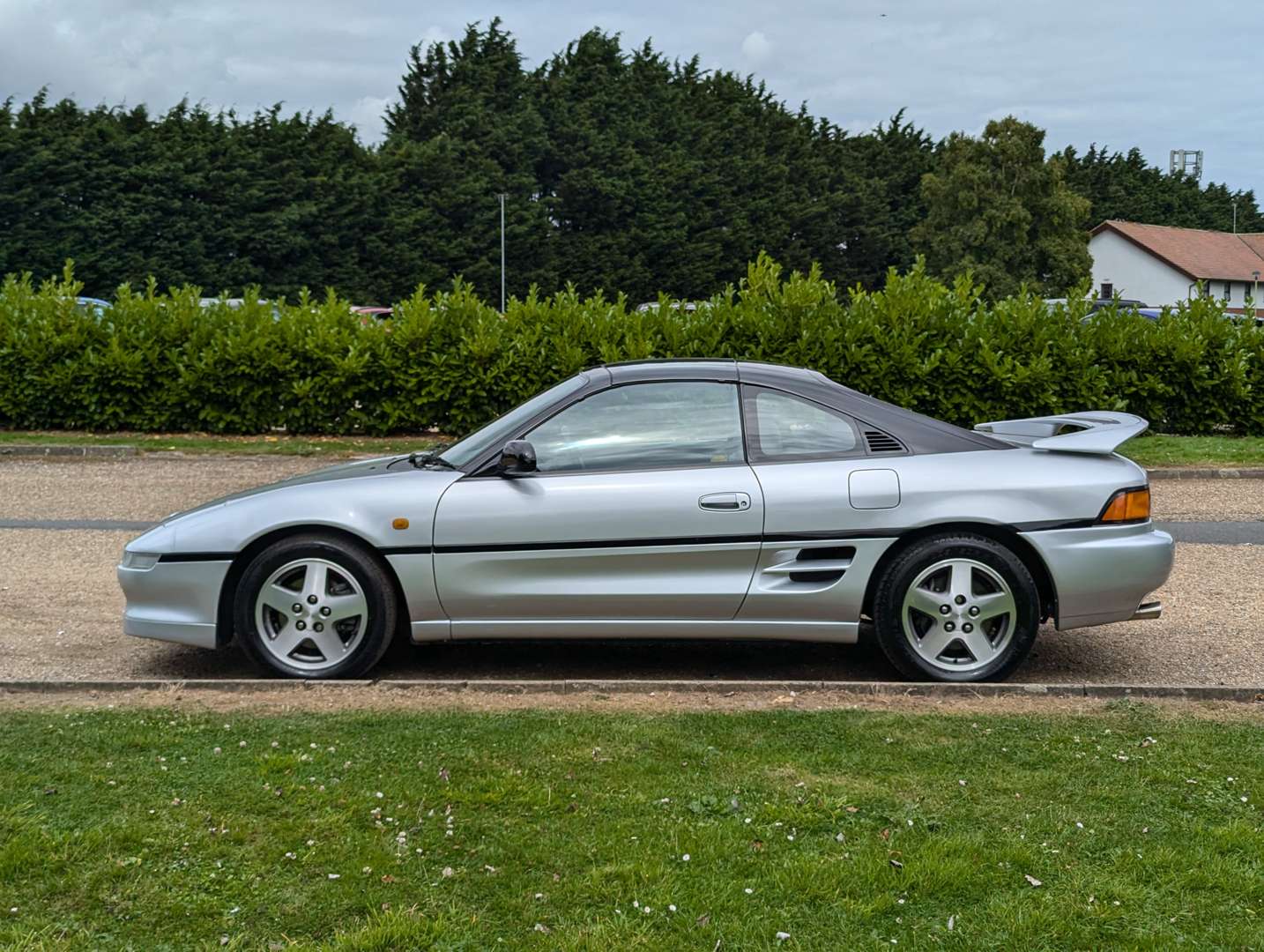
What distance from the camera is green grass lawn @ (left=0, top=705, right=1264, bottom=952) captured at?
11.4 feet

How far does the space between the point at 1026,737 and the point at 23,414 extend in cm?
1428

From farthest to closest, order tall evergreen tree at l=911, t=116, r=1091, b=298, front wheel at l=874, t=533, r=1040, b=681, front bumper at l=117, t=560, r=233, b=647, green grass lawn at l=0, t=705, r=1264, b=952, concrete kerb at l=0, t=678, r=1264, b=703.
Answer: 1. tall evergreen tree at l=911, t=116, r=1091, b=298
2. front bumper at l=117, t=560, r=233, b=647
3. front wheel at l=874, t=533, r=1040, b=681
4. concrete kerb at l=0, t=678, r=1264, b=703
5. green grass lawn at l=0, t=705, r=1264, b=952

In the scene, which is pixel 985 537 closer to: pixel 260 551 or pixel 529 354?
pixel 260 551

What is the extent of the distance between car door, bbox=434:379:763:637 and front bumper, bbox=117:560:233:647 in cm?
104

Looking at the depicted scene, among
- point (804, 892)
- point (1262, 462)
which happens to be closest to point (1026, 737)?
point (804, 892)

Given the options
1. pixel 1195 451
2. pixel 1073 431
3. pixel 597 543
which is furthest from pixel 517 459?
pixel 1195 451

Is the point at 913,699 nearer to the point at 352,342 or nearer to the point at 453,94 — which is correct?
the point at 352,342

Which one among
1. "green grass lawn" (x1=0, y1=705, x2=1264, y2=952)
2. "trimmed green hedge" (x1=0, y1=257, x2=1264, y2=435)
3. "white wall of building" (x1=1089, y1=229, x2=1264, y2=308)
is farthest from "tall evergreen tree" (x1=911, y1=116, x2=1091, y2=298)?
"green grass lawn" (x1=0, y1=705, x2=1264, y2=952)

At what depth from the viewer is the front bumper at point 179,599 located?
235 inches

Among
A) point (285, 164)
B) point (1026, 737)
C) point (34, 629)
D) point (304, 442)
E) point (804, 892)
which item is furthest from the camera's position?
point (285, 164)

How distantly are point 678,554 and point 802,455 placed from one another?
0.74 m

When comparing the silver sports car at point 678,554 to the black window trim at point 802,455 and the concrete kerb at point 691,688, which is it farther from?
the concrete kerb at point 691,688

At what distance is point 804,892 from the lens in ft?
12.0

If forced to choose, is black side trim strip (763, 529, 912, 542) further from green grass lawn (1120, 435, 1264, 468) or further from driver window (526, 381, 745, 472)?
green grass lawn (1120, 435, 1264, 468)
